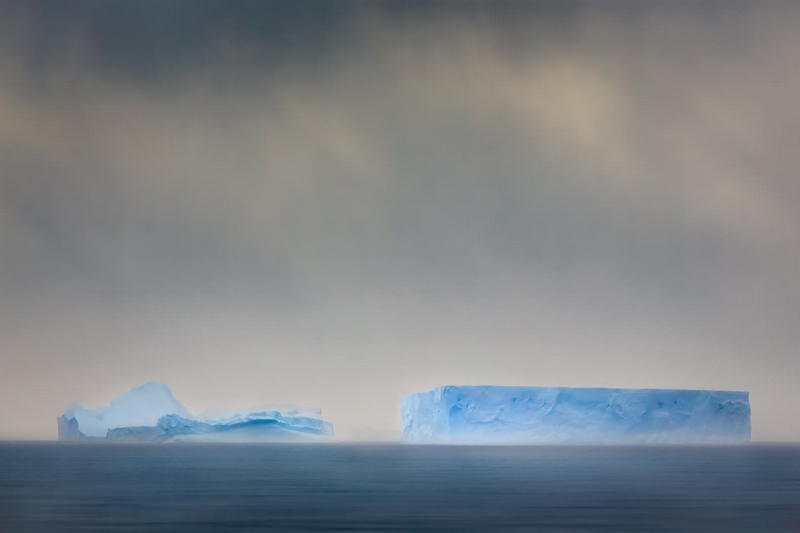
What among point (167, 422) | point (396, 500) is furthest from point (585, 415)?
point (396, 500)

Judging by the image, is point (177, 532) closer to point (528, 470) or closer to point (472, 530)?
point (472, 530)

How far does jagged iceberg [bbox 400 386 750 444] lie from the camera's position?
2914 centimetres

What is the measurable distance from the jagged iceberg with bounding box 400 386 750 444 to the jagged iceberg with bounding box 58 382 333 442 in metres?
7.03

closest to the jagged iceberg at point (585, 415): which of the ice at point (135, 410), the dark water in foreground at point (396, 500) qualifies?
the dark water in foreground at point (396, 500)

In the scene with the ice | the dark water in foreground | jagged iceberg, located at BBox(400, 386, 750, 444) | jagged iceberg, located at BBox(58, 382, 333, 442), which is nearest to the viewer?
the dark water in foreground

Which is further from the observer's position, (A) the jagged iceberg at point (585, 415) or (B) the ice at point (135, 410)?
(B) the ice at point (135, 410)

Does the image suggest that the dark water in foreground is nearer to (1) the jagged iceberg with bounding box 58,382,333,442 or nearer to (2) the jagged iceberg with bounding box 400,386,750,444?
(2) the jagged iceberg with bounding box 400,386,750,444

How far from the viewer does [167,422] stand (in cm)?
3216

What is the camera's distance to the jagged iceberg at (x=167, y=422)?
107 ft

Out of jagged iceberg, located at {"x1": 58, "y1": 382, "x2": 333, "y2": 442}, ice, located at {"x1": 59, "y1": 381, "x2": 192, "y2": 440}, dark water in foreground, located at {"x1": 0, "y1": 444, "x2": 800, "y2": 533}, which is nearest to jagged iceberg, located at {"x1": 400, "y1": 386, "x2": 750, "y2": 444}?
jagged iceberg, located at {"x1": 58, "y1": 382, "x2": 333, "y2": 442}

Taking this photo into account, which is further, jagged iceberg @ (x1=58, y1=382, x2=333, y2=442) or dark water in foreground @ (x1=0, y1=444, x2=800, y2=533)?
jagged iceberg @ (x1=58, y1=382, x2=333, y2=442)

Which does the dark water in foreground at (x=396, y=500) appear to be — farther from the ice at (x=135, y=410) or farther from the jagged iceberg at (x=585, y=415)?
the ice at (x=135, y=410)

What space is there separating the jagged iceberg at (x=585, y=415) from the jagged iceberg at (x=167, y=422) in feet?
23.1

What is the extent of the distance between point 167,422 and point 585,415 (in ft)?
50.6
